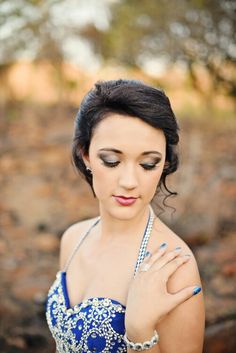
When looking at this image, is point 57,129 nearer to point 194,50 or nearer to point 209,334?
point 194,50

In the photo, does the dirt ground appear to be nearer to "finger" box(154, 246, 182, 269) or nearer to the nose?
"finger" box(154, 246, 182, 269)

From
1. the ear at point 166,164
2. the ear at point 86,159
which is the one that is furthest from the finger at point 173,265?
the ear at point 86,159

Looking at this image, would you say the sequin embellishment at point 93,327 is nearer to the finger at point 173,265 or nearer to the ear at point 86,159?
the finger at point 173,265

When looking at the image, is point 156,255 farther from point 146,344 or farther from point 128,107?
point 128,107

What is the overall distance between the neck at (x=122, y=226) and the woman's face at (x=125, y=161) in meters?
0.20

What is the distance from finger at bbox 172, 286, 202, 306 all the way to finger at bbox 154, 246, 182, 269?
0.48 ft

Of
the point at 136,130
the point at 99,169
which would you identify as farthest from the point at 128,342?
the point at 136,130

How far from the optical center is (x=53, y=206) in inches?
273

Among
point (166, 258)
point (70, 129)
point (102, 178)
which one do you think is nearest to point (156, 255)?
point (166, 258)

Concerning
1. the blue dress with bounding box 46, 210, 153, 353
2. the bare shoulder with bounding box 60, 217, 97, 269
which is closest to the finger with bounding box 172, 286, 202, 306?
the blue dress with bounding box 46, 210, 153, 353

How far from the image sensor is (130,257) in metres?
2.18

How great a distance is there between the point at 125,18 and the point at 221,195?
309cm

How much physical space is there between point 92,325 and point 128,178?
710 mm

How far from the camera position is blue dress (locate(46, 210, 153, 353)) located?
2.01 m
